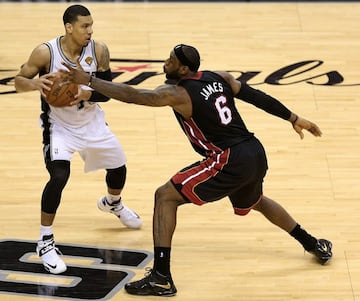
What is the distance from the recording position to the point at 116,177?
755 centimetres

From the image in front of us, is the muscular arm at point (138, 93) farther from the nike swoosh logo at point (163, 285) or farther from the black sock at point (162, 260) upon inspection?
the nike swoosh logo at point (163, 285)

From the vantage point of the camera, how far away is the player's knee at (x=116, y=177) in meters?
7.52

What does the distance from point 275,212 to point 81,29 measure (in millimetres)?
1825

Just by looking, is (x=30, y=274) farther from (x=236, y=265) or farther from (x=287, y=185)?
(x=287, y=185)

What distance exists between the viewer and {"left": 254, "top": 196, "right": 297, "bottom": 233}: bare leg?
7.05 meters

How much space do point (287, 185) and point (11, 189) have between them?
2.27 meters

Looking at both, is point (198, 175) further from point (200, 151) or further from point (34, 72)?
point (34, 72)

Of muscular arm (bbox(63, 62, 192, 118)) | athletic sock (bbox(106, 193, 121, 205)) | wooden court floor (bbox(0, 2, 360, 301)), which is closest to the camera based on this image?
muscular arm (bbox(63, 62, 192, 118))

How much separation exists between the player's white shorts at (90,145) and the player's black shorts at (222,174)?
80 cm

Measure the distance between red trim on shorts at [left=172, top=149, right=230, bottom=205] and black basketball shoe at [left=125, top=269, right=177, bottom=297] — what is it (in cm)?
54

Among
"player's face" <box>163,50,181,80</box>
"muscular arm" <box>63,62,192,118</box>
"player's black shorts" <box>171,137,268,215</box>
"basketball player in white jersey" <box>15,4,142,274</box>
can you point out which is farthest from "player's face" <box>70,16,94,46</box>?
"player's black shorts" <box>171,137,268,215</box>

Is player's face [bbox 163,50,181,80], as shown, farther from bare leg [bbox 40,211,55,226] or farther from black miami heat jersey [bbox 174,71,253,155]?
A: bare leg [bbox 40,211,55,226]

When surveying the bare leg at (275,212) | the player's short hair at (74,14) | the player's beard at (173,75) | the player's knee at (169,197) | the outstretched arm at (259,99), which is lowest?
the bare leg at (275,212)

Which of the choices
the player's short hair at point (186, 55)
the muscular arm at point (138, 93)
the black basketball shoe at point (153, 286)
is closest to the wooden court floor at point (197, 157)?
the black basketball shoe at point (153, 286)
